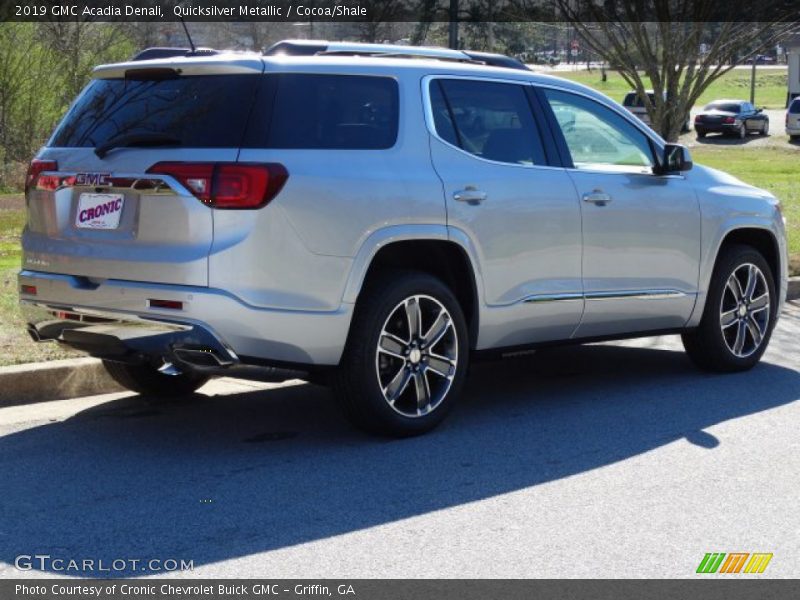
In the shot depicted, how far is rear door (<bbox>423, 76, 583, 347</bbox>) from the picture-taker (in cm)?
719

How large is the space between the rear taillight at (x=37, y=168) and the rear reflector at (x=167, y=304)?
100 cm

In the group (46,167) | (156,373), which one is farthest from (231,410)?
(46,167)

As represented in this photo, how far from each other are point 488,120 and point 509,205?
526 millimetres

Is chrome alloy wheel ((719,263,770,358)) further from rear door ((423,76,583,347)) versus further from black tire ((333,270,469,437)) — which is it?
black tire ((333,270,469,437))

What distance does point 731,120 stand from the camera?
180 feet

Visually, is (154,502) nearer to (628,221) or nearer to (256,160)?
(256,160)

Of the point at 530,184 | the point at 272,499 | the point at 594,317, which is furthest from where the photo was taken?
the point at 594,317

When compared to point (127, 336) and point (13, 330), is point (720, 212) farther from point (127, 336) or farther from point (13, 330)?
point (13, 330)

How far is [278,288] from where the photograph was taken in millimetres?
6355

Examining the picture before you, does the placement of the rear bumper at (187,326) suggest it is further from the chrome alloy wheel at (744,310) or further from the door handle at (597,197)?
the chrome alloy wheel at (744,310)

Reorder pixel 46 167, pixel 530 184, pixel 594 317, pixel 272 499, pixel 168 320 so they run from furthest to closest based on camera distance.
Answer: pixel 594 317
pixel 530 184
pixel 46 167
pixel 168 320
pixel 272 499

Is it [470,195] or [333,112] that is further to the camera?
[470,195]

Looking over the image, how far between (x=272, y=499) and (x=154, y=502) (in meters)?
0.49

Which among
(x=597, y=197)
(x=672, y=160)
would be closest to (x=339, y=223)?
(x=597, y=197)
